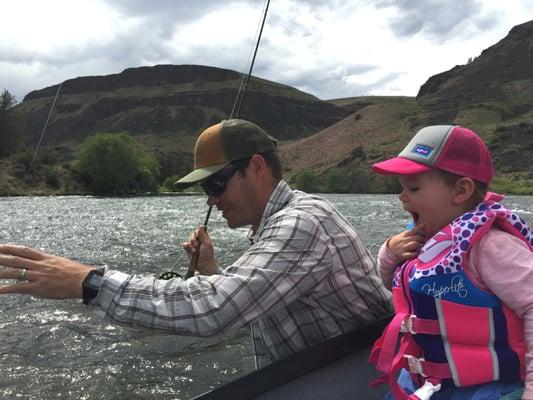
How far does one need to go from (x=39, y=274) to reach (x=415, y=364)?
1.48 m

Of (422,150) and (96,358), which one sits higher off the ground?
(422,150)

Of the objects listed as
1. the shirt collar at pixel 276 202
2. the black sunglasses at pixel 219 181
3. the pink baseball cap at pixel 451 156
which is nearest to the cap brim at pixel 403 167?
the pink baseball cap at pixel 451 156

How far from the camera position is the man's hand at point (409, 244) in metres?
2.30

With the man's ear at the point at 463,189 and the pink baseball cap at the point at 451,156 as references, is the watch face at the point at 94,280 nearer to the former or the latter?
the pink baseball cap at the point at 451,156

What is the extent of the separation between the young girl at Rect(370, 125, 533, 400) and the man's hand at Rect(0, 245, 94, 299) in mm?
1272

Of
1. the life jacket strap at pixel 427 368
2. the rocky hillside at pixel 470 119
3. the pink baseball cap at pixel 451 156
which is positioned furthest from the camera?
the rocky hillside at pixel 470 119

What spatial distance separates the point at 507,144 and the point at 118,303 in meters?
103

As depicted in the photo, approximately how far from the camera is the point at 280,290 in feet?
6.61

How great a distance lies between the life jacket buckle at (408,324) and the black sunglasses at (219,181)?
3.29 ft

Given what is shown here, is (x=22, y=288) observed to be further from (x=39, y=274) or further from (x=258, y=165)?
(x=258, y=165)

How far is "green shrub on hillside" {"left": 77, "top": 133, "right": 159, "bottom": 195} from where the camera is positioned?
241 ft

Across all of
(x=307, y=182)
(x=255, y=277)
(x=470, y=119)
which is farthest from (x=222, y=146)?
(x=470, y=119)

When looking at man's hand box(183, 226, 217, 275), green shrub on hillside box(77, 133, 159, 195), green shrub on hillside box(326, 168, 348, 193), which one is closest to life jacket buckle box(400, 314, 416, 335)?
man's hand box(183, 226, 217, 275)

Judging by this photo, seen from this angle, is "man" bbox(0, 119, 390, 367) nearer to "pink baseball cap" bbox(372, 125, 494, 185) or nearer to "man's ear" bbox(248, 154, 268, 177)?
"man's ear" bbox(248, 154, 268, 177)
